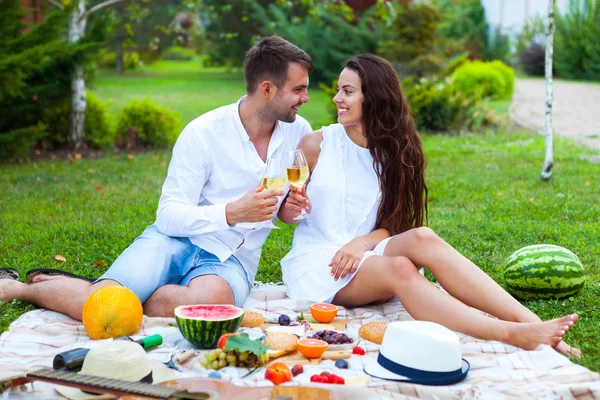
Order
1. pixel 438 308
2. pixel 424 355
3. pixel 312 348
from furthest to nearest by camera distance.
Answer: pixel 438 308 < pixel 312 348 < pixel 424 355

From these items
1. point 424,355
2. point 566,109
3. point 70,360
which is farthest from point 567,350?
point 566,109

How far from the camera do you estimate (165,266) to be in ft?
15.4

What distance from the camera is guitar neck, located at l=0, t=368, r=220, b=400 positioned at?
9.84ft

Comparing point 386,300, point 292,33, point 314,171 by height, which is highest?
point 292,33

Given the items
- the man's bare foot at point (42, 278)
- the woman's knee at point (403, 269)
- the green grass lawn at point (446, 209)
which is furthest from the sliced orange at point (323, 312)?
the man's bare foot at point (42, 278)

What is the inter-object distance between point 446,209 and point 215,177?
12.9ft

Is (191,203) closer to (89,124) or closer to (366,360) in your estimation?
(366,360)

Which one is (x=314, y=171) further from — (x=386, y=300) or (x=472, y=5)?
(x=472, y=5)

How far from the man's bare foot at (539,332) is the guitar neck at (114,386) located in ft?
5.76

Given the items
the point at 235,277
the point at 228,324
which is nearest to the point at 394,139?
the point at 235,277

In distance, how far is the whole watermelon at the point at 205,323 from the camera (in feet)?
13.1

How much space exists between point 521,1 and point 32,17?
23.5m

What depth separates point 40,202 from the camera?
847 cm

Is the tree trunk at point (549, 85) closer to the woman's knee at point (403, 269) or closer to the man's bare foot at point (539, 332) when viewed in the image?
the woman's knee at point (403, 269)
